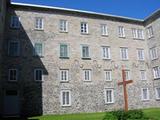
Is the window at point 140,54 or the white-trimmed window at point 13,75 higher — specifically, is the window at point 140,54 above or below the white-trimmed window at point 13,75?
above

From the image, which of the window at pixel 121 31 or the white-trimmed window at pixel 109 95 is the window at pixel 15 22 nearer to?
the white-trimmed window at pixel 109 95

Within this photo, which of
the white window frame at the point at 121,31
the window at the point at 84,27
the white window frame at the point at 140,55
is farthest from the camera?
the white window frame at the point at 140,55

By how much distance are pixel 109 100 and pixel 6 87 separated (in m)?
12.9

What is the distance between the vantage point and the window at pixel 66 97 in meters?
24.9

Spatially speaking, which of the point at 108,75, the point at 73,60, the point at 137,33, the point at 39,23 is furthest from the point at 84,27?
the point at 137,33

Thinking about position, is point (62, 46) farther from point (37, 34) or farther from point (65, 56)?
point (37, 34)

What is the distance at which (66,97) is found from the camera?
25.2m

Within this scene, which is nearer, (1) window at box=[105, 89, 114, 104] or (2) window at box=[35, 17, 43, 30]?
(2) window at box=[35, 17, 43, 30]


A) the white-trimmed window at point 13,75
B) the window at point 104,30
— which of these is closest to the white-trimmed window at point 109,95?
the window at point 104,30

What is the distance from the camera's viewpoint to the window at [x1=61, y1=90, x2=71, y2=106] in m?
24.9

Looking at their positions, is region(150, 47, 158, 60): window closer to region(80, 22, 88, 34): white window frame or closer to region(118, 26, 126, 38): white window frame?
region(118, 26, 126, 38): white window frame

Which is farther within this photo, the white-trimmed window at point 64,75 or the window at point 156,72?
the window at point 156,72

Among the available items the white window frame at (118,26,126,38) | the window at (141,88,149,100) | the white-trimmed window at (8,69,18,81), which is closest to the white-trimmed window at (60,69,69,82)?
the white-trimmed window at (8,69,18,81)

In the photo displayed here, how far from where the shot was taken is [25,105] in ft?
76.4
